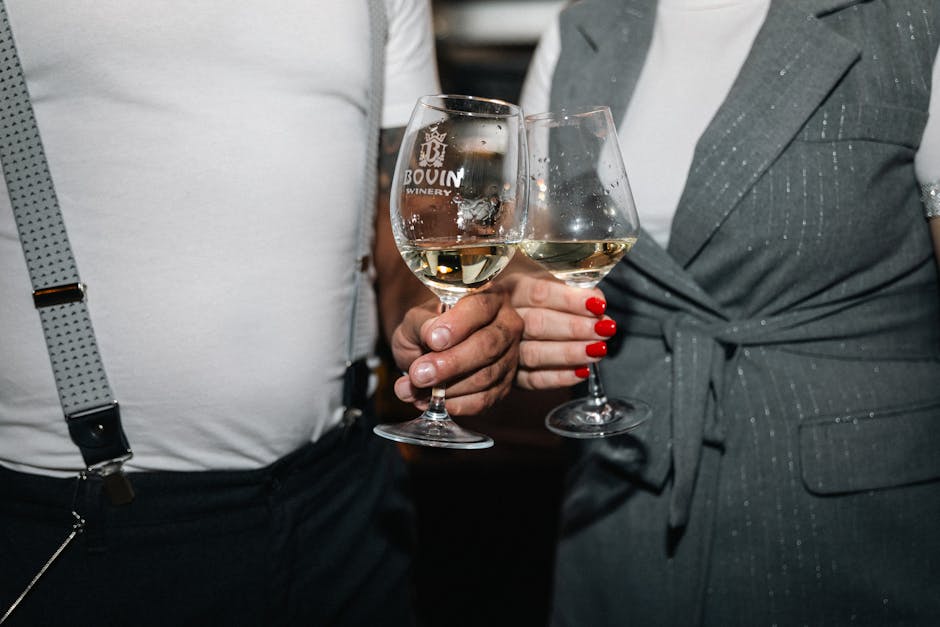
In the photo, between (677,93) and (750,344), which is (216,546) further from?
(677,93)

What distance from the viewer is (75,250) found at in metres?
1.10

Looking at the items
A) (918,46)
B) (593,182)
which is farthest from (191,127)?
(918,46)

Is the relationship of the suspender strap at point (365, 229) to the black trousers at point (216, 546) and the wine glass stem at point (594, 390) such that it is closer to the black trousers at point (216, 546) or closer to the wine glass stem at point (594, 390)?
the black trousers at point (216, 546)

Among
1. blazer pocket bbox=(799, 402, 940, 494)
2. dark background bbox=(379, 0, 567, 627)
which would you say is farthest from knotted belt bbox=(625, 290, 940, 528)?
dark background bbox=(379, 0, 567, 627)

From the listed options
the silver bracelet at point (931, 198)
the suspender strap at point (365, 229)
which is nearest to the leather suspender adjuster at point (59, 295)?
the suspender strap at point (365, 229)

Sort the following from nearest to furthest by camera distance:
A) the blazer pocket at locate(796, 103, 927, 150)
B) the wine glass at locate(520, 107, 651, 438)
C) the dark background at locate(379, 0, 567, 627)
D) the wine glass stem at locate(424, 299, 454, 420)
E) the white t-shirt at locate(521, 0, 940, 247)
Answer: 1. the wine glass stem at locate(424, 299, 454, 420)
2. the wine glass at locate(520, 107, 651, 438)
3. the blazer pocket at locate(796, 103, 927, 150)
4. the white t-shirt at locate(521, 0, 940, 247)
5. the dark background at locate(379, 0, 567, 627)

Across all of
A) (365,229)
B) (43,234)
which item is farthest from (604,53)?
(43,234)

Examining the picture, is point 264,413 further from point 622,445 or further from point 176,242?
point 622,445

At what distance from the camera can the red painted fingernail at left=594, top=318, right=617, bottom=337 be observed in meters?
1.26

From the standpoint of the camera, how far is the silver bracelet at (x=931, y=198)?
4.30 feet

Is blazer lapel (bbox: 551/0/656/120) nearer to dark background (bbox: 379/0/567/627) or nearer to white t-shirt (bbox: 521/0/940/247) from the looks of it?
white t-shirt (bbox: 521/0/940/247)

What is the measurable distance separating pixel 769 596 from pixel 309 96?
1211 millimetres

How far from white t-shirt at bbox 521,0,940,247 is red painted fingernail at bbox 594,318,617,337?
12.2 inches

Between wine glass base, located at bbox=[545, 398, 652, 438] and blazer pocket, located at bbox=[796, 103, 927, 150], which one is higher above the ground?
blazer pocket, located at bbox=[796, 103, 927, 150]
